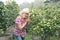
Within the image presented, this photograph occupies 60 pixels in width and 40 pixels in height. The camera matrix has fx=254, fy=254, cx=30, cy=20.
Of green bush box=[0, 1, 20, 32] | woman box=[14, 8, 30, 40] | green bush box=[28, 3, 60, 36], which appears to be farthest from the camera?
green bush box=[0, 1, 20, 32]

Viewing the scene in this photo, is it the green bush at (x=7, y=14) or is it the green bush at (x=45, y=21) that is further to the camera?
the green bush at (x=7, y=14)

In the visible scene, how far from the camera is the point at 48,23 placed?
971 cm

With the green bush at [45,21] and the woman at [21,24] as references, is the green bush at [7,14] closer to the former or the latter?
the green bush at [45,21]

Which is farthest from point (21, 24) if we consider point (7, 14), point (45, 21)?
point (7, 14)

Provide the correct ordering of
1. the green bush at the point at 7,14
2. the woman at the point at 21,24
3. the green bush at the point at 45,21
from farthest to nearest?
the green bush at the point at 7,14, the green bush at the point at 45,21, the woman at the point at 21,24

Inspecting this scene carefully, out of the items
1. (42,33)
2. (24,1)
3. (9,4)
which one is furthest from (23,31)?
(24,1)

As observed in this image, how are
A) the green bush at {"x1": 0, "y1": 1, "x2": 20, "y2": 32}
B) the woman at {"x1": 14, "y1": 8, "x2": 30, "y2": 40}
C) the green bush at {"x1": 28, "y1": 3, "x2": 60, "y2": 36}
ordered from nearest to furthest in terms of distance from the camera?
the woman at {"x1": 14, "y1": 8, "x2": 30, "y2": 40} → the green bush at {"x1": 28, "y1": 3, "x2": 60, "y2": 36} → the green bush at {"x1": 0, "y1": 1, "x2": 20, "y2": 32}

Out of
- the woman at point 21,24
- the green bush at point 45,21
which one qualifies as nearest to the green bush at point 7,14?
the green bush at point 45,21

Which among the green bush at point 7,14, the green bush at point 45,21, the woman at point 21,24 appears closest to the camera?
the woman at point 21,24

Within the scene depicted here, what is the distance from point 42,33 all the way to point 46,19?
0.79 m

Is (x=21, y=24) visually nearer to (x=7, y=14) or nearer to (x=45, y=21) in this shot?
(x=45, y=21)

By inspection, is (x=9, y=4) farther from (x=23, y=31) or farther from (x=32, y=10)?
(x=23, y=31)

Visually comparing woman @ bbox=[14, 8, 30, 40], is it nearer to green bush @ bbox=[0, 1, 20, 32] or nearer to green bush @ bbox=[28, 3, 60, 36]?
green bush @ bbox=[28, 3, 60, 36]

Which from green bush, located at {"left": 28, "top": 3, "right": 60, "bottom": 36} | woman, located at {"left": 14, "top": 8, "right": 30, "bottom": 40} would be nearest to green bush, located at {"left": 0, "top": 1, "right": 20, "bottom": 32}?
green bush, located at {"left": 28, "top": 3, "right": 60, "bottom": 36}
